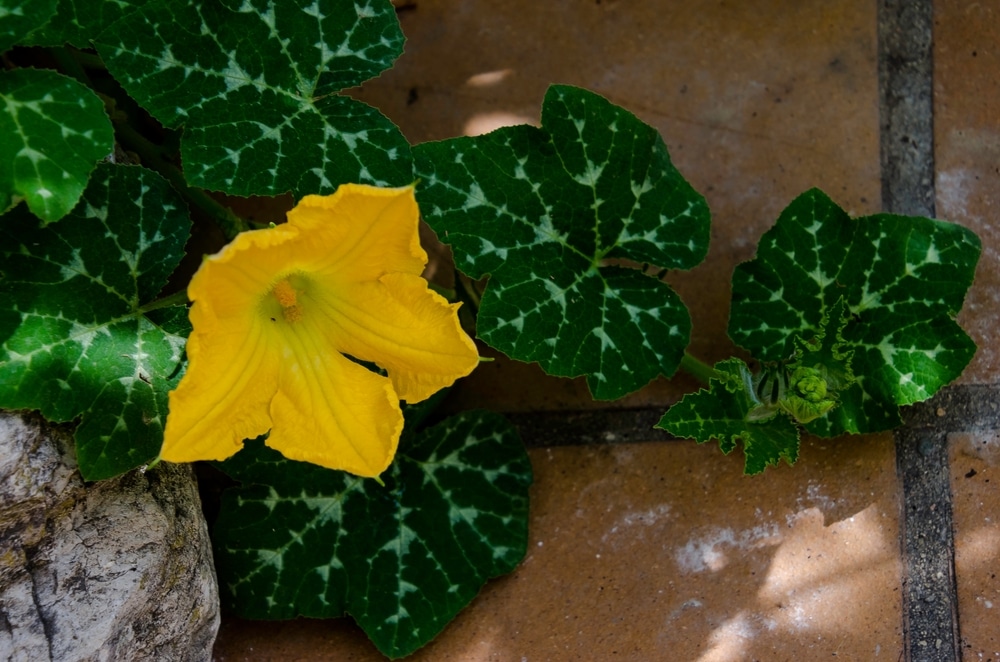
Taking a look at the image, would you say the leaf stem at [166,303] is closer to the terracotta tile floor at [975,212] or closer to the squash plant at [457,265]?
the squash plant at [457,265]

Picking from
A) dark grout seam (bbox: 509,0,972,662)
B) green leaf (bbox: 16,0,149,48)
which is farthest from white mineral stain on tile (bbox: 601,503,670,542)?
green leaf (bbox: 16,0,149,48)

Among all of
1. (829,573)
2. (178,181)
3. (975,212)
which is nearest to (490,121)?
(178,181)

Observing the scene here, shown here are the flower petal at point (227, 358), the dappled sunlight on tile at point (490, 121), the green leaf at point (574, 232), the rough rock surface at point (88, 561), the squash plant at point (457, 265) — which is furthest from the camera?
the dappled sunlight on tile at point (490, 121)

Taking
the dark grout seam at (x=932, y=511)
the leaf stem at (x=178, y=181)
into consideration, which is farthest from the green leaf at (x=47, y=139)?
the dark grout seam at (x=932, y=511)

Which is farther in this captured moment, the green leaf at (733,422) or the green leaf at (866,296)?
the green leaf at (866,296)

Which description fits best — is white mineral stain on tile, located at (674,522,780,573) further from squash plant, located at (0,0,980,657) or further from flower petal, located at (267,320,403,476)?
flower petal, located at (267,320,403,476)

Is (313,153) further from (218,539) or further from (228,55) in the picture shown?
(218,539)

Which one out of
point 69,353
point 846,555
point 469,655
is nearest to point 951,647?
point 846,555
